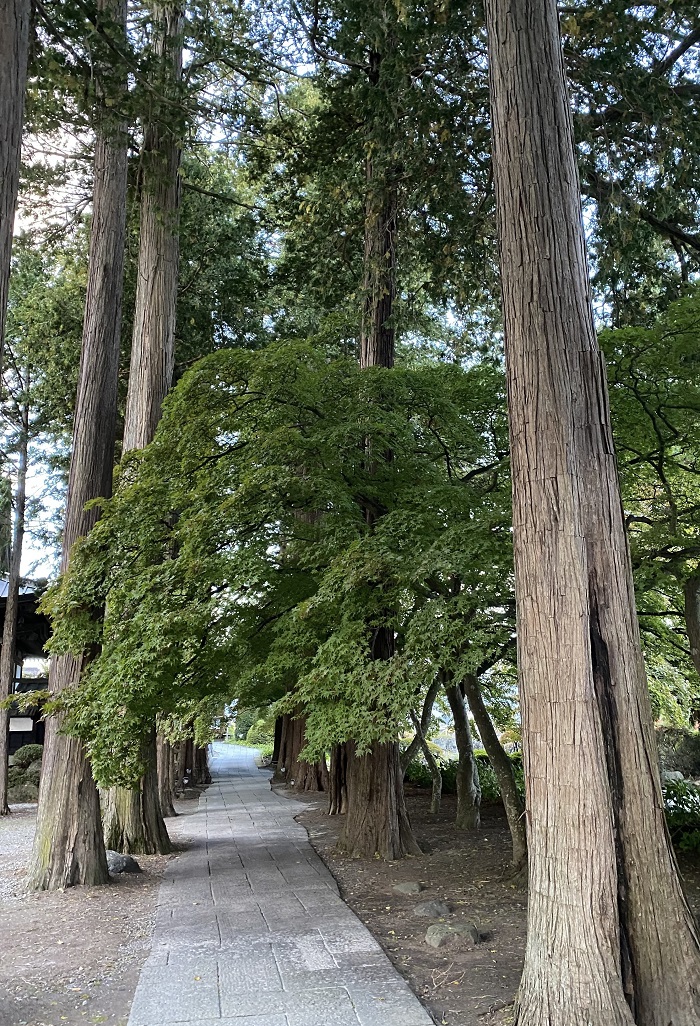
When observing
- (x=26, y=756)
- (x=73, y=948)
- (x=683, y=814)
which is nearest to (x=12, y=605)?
(x=26, y=756)

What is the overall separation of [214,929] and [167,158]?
9926 mm

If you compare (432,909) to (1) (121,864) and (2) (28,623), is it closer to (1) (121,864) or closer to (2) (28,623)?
(1) (121,864)

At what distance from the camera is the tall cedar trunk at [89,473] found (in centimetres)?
812

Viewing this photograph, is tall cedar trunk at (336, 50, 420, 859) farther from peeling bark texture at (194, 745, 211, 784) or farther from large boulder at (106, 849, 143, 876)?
peeling bark texture at (194, 745, 211, 784)

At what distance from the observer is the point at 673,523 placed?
642cm

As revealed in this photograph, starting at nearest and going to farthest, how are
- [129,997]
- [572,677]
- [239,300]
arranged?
1. [572,677]
2. [129,997]
3. [239,300]

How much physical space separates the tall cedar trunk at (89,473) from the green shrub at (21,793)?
10789 mm

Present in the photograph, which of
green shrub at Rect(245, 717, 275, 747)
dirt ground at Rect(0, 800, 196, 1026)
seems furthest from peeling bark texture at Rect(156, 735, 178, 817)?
green shrub at Rect(245, 717, 275, 747)

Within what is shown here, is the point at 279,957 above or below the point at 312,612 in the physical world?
below

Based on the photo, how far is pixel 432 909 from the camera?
6.77m

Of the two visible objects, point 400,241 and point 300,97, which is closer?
point 400,241

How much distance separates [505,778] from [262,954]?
3.48m

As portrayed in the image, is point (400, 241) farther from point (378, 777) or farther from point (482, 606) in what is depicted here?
point (378, 777)

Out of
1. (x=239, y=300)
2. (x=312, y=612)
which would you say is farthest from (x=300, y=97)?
(x=312, y=612)
